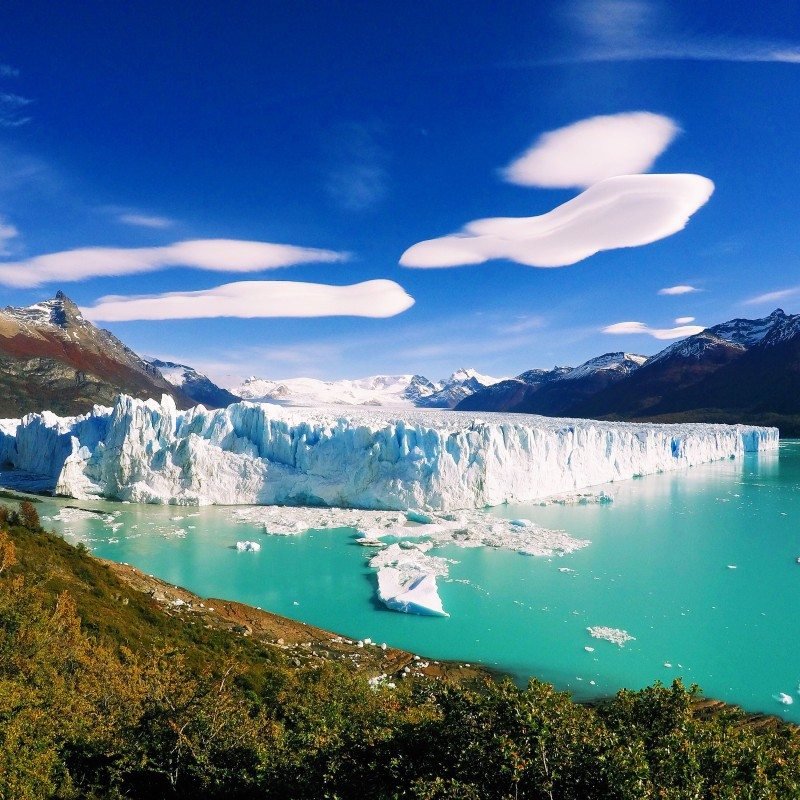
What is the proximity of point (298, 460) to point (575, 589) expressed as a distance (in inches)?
576

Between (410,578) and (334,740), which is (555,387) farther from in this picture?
(334,740)

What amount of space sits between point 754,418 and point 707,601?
68.8m

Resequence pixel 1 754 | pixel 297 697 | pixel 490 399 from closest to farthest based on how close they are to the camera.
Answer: pixel 1 754 → pixel 297 697 → pixel 490 399

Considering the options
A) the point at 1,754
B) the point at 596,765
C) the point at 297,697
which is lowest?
the point at 297,697

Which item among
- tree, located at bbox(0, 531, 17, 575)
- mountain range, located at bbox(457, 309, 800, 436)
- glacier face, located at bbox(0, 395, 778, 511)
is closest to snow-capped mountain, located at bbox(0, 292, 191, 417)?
glacier face, located at bbox(0, 395, 778, 511)

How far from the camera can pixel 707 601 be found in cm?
1333

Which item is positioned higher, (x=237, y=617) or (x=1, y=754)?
(x=1, y=754)

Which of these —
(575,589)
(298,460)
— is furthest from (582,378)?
(575,589)

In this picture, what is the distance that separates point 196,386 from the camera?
119 m

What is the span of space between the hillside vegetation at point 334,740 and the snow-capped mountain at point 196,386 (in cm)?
11026

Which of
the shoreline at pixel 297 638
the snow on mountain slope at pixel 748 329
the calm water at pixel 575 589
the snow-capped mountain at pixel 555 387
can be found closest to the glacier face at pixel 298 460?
the calm water at pixel 575 589

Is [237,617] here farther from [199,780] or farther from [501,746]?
[501,746]

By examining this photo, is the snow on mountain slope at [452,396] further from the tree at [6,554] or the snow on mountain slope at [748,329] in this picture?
the tree at [6,554]

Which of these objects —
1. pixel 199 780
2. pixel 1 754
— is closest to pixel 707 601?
pixel 199 780
